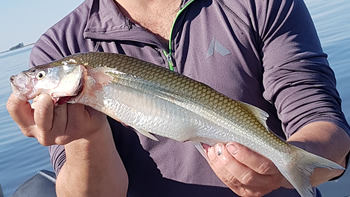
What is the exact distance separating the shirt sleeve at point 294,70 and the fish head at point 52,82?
3.86 feet

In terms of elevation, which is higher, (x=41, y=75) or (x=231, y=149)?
(x=41, y=75)

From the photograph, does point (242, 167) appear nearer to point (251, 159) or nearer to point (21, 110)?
point (251, 159)

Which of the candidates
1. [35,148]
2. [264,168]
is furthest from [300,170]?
[35,148]

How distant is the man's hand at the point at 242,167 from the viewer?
2.15 m

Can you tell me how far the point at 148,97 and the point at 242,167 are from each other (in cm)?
60

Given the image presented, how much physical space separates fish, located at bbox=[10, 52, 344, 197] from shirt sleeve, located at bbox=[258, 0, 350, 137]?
1.57 ft

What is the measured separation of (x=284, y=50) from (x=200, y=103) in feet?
2.42

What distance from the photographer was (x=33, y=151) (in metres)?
8.69

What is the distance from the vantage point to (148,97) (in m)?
2.35

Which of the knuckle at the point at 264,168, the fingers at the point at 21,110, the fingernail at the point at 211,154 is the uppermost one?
the fingers at the point at 21,110

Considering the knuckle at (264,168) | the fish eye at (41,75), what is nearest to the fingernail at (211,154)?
the knuckle at (264,168)

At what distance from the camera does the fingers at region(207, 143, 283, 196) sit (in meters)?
2.15

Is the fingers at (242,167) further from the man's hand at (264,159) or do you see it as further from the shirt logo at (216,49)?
the shirt logo at (216,49)

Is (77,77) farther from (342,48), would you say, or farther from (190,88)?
Result: (342,48)
